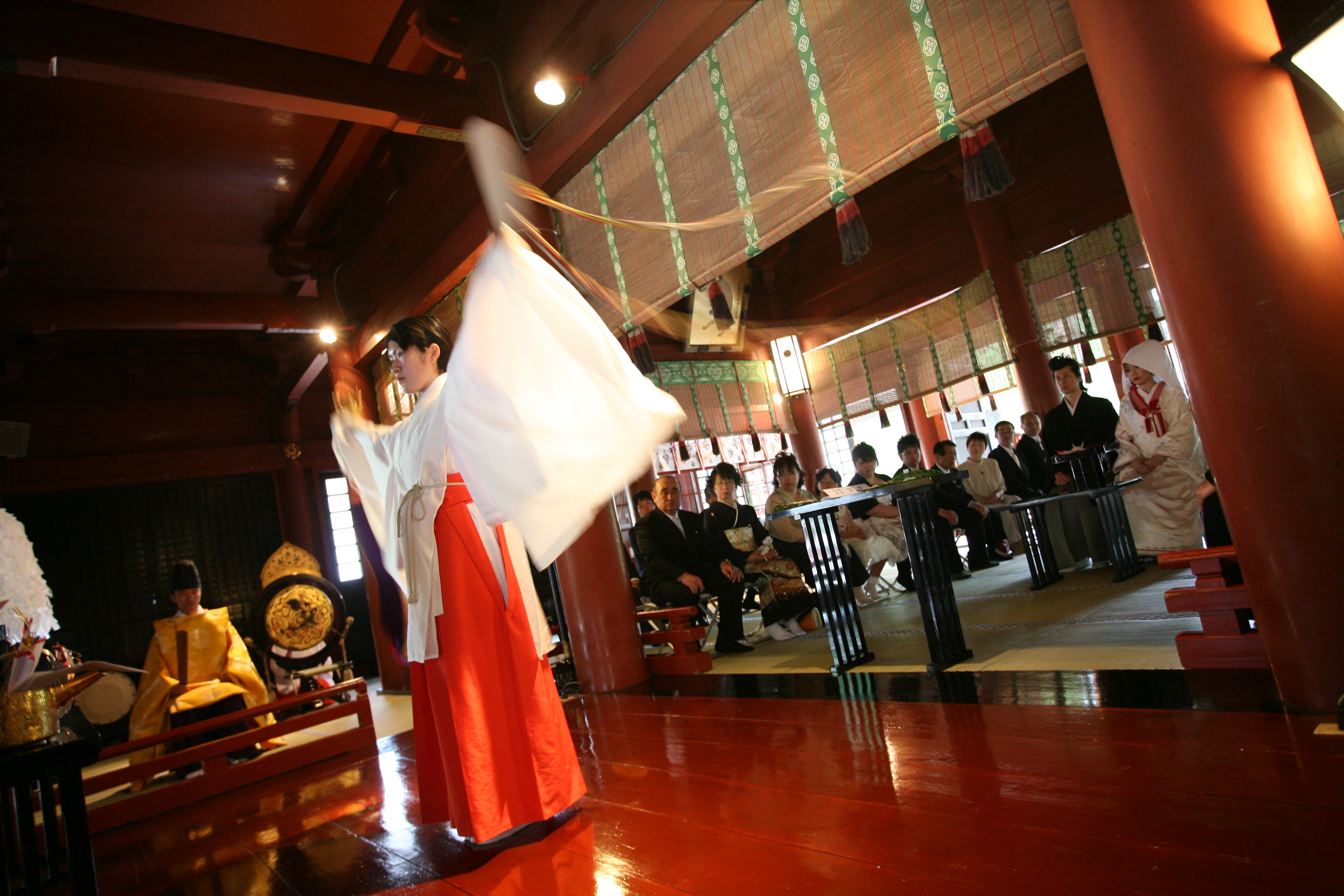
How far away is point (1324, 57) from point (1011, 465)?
186 inches

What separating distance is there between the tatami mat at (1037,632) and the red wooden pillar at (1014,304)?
2308 millimetres

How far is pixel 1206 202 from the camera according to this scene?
1.88 metres

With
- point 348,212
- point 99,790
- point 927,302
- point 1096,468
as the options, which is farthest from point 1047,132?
point 99,790

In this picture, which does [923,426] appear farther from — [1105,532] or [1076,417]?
[1105,532]

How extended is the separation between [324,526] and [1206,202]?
904 centimetres

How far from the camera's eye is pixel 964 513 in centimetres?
640

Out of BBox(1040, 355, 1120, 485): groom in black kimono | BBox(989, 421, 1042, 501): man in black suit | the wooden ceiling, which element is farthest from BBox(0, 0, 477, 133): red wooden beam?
BBox(989, 421, 1042, 501): man in black suit

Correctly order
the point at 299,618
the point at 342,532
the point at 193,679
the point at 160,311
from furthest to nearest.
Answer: the point at 342,532, the point at 160,311, the point at 299,618, the point at 193,679

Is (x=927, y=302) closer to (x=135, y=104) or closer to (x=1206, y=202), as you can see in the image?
(x=1206, y=202)

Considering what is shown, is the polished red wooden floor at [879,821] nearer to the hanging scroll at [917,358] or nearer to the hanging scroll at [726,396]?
the hanging scroll at [917,358]

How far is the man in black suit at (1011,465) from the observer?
19.5ft

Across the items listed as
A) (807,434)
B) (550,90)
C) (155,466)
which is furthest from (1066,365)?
(155,466)

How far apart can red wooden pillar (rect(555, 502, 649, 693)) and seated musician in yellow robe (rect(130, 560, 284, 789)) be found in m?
2.32

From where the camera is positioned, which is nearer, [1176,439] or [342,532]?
[1176,439]
